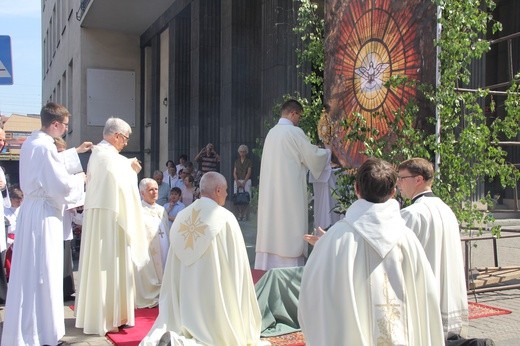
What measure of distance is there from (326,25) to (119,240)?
3.34 metres

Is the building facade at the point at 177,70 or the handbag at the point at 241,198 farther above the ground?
the building facade at the point at 177,70

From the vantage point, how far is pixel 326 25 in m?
7.11

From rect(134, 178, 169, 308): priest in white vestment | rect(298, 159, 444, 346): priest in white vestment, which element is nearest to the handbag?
rect(134, 178, 169, 308): priest in white vestment

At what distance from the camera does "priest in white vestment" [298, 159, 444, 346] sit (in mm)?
3039

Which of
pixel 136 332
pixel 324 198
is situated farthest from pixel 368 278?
pixel 324 198

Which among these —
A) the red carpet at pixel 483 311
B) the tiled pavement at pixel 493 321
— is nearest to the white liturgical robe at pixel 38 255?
the tiled pavement at pixel 493 321

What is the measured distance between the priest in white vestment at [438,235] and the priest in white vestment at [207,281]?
1.38m

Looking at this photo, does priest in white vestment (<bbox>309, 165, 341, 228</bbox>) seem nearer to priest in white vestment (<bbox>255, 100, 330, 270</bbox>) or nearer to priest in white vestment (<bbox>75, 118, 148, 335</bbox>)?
priest in white vestment (<bbox>255, 100, 330, 270</bbox>)

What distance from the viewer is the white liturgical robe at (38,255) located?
5.00 meters

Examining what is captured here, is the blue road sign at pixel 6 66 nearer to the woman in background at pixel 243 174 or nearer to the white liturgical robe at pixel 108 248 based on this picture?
the white liturgical robe at pixel 108 248

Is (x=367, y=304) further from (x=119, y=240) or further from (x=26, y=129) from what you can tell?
(x=26, y=129)

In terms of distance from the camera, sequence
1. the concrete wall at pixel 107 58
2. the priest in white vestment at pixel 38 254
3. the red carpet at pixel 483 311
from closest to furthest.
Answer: the priest in white vestment at pixel 38 254
the red carpet at pixel 483 311
the concrete wall at pixel 107 58

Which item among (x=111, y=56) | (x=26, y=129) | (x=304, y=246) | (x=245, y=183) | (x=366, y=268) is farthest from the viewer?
(x=26, y=129)

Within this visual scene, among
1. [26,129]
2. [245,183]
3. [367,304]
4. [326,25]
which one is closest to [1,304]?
[326,25]
